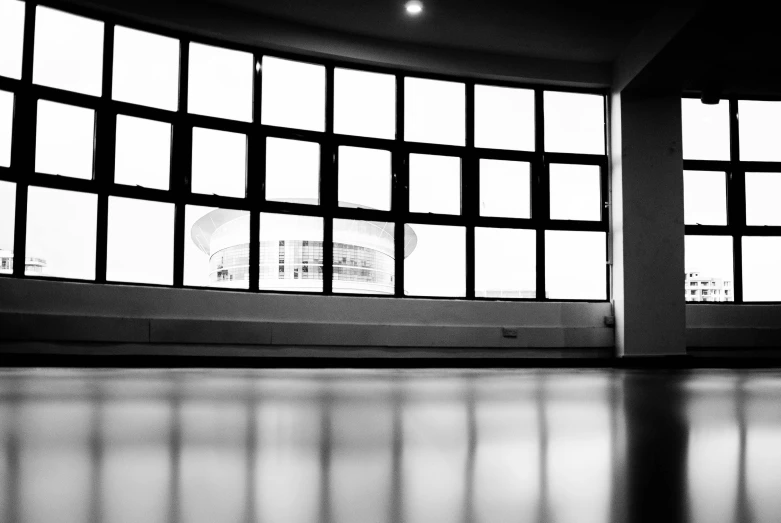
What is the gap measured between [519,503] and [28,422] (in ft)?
3.36

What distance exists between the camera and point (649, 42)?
6578 mm

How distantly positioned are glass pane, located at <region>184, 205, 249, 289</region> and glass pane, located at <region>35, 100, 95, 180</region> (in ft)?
3.29

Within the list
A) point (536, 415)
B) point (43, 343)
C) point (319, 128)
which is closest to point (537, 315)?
point (319, 128)

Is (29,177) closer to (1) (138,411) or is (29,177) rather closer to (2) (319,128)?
(2) (319,128)

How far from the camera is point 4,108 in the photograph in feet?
18.5

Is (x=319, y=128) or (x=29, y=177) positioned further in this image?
(x=319, y=128)

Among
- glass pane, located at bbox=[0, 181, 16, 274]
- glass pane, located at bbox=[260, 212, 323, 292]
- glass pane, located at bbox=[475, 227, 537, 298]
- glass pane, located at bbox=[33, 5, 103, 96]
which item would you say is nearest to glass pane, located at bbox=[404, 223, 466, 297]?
glass pane, located at bbox=[475, 227, 537, 298]

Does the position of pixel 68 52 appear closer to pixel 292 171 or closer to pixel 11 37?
pixel 11 37

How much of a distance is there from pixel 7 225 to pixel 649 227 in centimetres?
625

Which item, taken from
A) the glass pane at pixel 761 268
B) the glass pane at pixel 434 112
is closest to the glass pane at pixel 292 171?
the glass pane at pixel 434 112

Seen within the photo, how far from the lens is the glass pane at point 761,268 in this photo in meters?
8.05

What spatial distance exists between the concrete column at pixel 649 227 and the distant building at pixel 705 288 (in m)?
0.60

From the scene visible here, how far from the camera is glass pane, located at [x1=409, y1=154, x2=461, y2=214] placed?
24.6 feet

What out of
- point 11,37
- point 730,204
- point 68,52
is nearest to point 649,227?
point 730,204
